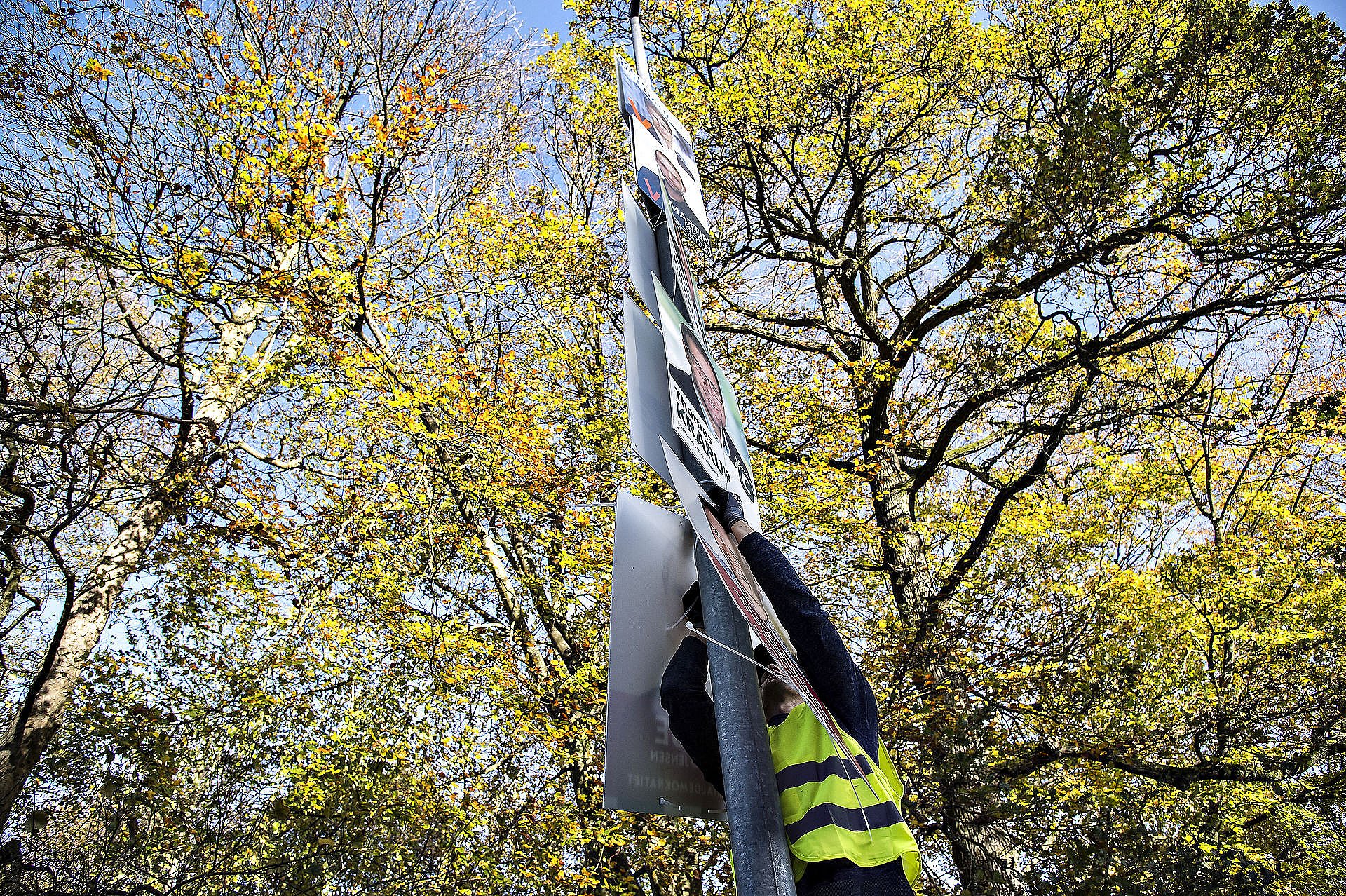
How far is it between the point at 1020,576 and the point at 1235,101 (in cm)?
511

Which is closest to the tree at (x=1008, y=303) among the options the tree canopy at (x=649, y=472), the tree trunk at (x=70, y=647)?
the tree canopy at (x=649, y=472)

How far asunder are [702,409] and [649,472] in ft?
24.4

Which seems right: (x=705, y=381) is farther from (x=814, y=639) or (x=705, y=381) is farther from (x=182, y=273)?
(x=182, y=273)

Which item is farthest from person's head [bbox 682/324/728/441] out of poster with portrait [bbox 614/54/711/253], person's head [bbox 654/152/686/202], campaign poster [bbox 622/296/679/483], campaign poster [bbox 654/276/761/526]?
person's head [bbox 654/152/686/202]

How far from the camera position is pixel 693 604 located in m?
2.46

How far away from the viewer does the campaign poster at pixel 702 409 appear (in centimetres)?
225

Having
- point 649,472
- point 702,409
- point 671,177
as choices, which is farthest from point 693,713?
point 649,472

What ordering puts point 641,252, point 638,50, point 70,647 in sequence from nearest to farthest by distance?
point 641,252 < point 638,50 < point 70,647

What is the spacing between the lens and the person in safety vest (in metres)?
2.04

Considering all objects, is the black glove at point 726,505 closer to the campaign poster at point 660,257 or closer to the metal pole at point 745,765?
the metal pole at point 745,765

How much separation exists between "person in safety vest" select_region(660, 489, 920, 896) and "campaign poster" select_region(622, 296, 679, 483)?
38 centimetres

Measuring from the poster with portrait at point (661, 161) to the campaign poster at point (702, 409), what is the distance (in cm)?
55

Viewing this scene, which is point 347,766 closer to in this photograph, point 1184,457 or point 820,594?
point 820,594

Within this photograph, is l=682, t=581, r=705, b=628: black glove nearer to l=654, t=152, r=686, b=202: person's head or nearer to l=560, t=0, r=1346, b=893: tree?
l=654, t=152, r=686, b=202: person's head
